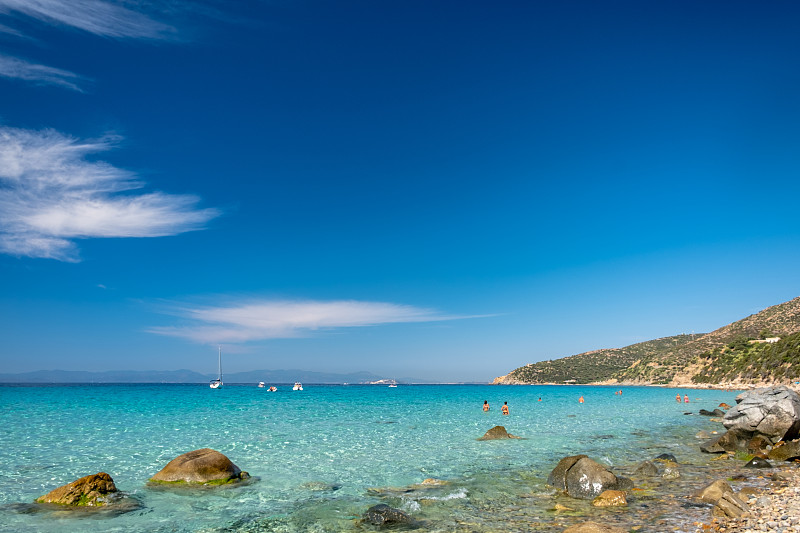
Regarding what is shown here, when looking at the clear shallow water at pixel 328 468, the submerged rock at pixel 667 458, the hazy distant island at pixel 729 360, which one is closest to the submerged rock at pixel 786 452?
the clear shallow water at pixel 328 468

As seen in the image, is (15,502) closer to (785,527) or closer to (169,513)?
(169,513)

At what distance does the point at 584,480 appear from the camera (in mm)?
14344

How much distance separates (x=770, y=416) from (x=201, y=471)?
83.1ft

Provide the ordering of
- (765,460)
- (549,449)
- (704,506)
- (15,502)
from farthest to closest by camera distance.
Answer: (549,449) → (765,460) → (15,502) → (704,506)

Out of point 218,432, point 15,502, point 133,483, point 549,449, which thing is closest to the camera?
point 15,502

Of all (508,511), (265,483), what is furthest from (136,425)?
(508,511)

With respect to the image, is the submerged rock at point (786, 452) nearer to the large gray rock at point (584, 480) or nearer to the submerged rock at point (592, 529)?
the large gray rock at point (584, 480)

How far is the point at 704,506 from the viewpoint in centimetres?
1233

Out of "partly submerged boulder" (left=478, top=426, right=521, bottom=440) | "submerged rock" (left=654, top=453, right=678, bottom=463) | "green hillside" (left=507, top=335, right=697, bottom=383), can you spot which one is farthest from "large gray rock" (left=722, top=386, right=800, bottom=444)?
"green hillside" (left=507, top=335, right=697, bottom=383)

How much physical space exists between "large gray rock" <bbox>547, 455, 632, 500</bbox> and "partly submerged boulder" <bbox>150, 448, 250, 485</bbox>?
1098 centimetres

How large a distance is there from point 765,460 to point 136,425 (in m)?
37.7

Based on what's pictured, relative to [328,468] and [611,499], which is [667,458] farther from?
[328,468]

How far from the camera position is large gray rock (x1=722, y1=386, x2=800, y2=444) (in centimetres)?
2208

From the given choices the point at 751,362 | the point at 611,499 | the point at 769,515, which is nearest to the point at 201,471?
the point at 611,499
